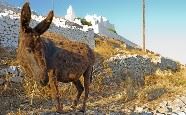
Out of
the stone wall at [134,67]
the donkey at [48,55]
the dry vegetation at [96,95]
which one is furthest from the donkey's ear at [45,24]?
the stone wall at [134,67]

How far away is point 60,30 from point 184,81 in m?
11.4

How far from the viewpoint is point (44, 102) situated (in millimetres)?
14250

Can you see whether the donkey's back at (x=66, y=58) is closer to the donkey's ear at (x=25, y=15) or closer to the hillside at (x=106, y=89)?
the hillside at (x=106, y=89)

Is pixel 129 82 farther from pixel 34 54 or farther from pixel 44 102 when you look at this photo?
pixel 34 54

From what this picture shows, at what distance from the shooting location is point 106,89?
18062 mm

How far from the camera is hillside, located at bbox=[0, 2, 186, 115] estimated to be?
43.5ft

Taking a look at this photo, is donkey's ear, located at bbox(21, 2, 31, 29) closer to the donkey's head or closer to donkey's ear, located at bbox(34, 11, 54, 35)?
the donkey's head

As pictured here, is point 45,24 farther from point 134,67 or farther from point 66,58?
point 134,67

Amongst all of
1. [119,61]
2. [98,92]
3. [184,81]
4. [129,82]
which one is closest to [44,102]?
[98,92]

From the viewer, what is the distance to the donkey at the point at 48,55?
8.98 m

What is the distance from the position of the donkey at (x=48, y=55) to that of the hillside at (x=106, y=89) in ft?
1.72

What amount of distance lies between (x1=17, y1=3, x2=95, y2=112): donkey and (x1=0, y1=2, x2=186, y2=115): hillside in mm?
524

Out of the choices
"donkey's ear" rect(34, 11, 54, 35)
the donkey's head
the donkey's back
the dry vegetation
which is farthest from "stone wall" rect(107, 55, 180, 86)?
"donkey's ear" rect(34, 11, 54, 35)

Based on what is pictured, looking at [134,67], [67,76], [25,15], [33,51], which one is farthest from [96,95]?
[25,15]
